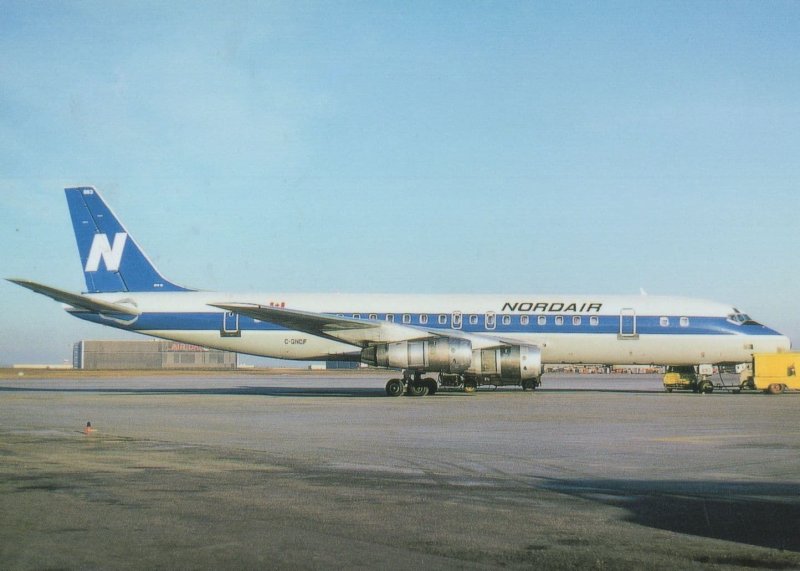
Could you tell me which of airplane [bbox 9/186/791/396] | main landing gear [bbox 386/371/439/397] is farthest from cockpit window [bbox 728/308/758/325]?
main landing gear [bbox 386/371/439/397]

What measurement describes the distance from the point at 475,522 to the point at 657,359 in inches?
1068

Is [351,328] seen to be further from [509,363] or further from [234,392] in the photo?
[234,392]

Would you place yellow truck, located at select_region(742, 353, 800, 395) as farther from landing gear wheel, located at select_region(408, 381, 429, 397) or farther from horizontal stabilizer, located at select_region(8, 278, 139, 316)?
horizontal stabilizer, located at select_region(8, 278, 139, 316)

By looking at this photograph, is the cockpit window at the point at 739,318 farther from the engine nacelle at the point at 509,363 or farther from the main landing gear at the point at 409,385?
the main landing gear at the point at 409,385

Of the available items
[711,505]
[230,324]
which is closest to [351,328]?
[230,324]

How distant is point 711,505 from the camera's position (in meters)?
7.84

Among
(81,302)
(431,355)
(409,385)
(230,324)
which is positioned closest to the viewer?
(431,355)

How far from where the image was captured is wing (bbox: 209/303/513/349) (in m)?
28.0

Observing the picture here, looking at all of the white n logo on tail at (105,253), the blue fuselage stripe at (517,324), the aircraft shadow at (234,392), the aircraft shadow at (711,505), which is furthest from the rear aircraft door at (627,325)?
the aircraft shadow at (711,505)

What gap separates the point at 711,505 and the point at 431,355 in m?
20.0

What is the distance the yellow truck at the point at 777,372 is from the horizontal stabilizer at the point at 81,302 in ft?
83.6

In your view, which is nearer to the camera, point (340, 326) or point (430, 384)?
point (340, 326)

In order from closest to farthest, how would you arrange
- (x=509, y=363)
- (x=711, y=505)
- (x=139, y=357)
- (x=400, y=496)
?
(x=711, y=505) < (x=400, y=496) < (x=509, y=363) < (x=139, y=357)

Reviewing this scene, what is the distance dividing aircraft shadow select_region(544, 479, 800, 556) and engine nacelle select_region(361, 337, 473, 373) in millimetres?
18265
